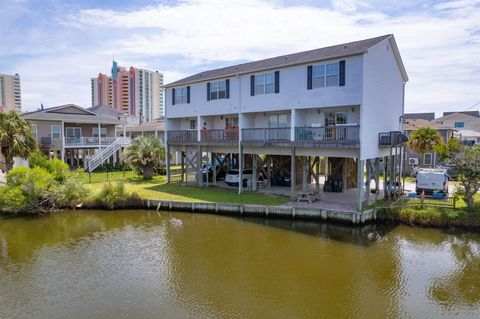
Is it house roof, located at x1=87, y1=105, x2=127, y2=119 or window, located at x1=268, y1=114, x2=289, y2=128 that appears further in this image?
house roof, located at x1=87, y1=105, x2=127, y2=119

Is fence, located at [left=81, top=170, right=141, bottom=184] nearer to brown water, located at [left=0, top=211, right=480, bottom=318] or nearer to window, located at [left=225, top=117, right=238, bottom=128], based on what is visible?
window, located at [left=225, top=117, right=238, bottom=128]

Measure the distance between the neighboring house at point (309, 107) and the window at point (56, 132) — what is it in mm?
14088

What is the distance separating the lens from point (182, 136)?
2883cm

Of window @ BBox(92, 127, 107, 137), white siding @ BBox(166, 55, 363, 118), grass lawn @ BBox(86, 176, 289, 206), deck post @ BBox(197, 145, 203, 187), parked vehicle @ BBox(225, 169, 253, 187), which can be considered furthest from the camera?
window @ BBox(92, 127, 107, 137)

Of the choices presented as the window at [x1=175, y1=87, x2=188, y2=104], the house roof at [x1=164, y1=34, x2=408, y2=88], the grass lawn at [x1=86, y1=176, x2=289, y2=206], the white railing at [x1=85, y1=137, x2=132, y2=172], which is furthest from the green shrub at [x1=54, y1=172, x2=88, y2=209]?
the house roof at [x1=164, y1=34, x2=408, y2=88]

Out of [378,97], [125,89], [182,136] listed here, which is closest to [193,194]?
[182,136]

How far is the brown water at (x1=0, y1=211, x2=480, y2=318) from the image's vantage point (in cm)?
1038

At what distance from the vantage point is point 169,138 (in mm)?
29812

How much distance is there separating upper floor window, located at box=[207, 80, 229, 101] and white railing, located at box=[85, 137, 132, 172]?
1485 cm

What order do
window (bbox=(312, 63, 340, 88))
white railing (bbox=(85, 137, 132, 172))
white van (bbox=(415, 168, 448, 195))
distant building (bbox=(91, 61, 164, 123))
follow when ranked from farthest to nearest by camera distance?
distant building (bbox=(91, 61, 164, 123))
white railing (bbox=(85, 137, 132, 172))
white van (bbox=(415, 168, 448, 195))
window (bbox=(312, 63, 340, 88))

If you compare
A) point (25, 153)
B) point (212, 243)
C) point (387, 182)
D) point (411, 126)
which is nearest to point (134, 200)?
point (212, 243)

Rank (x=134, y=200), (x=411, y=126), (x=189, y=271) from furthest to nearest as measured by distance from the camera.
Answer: (x=411, y=126), (x=134, y=200), (x=189, y=271)

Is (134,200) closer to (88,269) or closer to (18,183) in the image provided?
(18,183)

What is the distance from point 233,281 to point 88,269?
18.8ft
